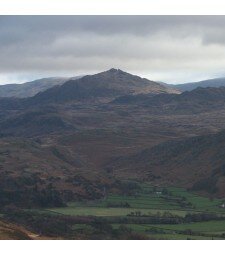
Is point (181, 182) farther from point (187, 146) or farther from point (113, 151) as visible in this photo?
point (113, 151)

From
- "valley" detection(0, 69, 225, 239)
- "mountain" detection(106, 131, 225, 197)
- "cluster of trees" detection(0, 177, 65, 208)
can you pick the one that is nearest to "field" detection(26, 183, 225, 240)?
"valley" detection(0, 69, 225, 239)

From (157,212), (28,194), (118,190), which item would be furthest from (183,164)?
(157,212)

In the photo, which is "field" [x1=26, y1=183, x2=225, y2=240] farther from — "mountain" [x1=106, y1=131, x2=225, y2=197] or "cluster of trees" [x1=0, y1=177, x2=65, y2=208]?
"mountain" [x1=106, y1=131, x2=225, y2=197]

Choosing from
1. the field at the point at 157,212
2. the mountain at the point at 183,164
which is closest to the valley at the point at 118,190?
the field at the point at 157,212

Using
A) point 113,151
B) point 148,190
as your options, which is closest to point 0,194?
point 148,190

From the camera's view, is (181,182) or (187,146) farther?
(187,146)

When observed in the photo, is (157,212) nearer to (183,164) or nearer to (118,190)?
(118,190)

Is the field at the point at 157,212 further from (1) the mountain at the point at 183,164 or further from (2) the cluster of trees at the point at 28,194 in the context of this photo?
(1) the mountain at the point at 183,164
